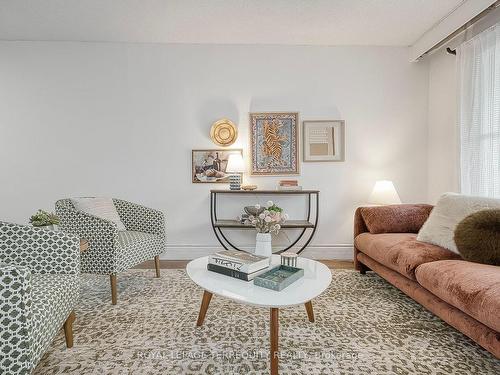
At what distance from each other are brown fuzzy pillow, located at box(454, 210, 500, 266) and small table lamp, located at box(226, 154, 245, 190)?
2.18m

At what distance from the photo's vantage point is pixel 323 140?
384 cm

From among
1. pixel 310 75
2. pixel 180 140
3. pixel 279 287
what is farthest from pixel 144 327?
pixel 310 75

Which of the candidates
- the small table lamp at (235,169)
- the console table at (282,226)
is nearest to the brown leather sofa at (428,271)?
the console table at (282,226)

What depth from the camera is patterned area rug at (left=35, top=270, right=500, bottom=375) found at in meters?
A: 1.62

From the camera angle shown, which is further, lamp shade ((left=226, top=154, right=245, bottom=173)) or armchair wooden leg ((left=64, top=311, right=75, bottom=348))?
lamp shade ((left=226, top=154, right=245, bottom=173))

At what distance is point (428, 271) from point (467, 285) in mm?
326

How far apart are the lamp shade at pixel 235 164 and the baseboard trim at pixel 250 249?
990mm

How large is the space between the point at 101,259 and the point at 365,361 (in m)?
1.99

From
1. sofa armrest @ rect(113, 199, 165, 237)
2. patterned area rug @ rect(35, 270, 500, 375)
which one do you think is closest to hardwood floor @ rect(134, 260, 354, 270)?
sofa armrest @ rect(113, 199, 165, 237)

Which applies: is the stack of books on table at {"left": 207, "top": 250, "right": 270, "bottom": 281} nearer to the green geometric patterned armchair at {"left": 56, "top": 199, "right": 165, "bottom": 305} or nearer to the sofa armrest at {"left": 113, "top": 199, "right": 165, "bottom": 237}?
the green geometric patterned armchair at {"left": 56, "top": 199, "right": 165, "bottom": 305}

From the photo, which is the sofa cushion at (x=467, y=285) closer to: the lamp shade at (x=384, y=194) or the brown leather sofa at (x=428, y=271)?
the brown leather sofa at (x=428, y=271)

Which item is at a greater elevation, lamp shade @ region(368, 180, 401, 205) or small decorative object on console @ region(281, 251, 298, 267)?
lamp shade @ region(368, 180, 401, 205)

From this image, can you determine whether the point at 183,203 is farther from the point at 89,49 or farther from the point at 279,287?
the point at 279,287

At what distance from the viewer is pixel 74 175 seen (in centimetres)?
379
